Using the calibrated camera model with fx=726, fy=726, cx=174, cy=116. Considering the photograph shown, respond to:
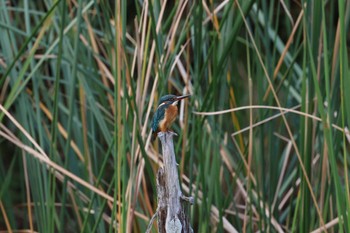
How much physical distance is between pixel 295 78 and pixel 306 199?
781 millimetres

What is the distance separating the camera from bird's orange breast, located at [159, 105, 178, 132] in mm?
1668

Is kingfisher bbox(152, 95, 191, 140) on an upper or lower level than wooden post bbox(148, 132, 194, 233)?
upper

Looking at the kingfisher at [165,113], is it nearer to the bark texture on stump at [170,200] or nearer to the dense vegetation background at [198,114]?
the dense vegetation background at [198,114]

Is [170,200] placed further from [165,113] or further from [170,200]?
[165,113]

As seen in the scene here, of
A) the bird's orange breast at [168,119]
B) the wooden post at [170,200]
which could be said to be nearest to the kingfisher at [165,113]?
the bird's orange breast at [168,119]

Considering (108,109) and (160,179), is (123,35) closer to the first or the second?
(160,179)

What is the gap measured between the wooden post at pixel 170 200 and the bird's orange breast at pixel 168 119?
0.25 m

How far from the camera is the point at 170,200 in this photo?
1.38 metres

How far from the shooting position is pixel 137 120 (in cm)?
163

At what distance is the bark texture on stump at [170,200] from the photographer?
4.52ft

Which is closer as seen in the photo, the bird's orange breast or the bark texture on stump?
the bark texture on stump

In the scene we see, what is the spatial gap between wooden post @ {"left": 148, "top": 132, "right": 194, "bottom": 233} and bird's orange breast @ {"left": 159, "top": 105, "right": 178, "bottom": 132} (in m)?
0.25

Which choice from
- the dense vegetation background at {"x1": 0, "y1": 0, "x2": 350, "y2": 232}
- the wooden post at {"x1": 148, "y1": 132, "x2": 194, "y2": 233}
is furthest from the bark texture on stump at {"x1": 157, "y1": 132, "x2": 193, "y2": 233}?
the dense vegetation background at {"x1": 0, "y1": 0, "x2": 350, "y2": 232}

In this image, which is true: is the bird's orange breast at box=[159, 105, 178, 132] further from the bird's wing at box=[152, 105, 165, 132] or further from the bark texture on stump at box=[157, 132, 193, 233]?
the bark texture on stump at box=[157, 132, 193, 233]
